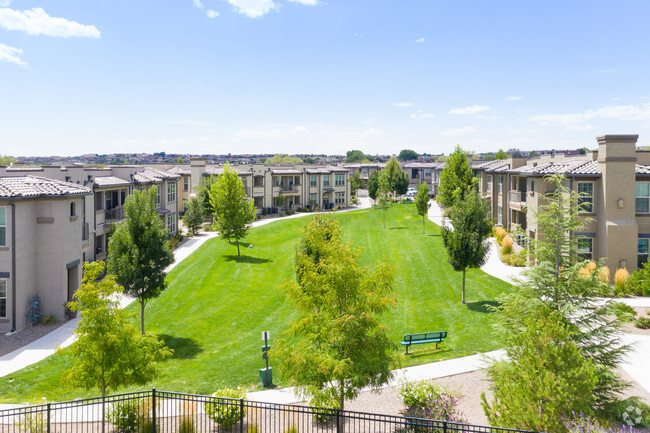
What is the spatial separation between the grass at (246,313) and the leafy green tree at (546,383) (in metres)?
2.82

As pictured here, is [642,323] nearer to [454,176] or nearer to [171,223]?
[454,176]

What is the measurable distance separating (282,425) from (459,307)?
1545 cm

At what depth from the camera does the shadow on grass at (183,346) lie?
67.7ft

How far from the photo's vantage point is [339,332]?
40.8 feet

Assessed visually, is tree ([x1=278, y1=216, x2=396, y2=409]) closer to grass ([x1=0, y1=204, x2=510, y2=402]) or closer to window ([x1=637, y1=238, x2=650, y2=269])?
grass ([x1=0, y1=204, x2=510, y2=402])

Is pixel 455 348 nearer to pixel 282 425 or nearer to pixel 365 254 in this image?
pixel 282 425

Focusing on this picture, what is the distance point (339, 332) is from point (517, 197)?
3268 centimetres

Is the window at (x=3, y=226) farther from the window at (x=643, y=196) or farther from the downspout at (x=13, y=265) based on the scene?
the window at (x=643, y=196)

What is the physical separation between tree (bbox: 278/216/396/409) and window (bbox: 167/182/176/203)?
3976 centimetres

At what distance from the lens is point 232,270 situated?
37.2 meters

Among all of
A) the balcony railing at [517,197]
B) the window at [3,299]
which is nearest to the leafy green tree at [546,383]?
the window at [3,299]

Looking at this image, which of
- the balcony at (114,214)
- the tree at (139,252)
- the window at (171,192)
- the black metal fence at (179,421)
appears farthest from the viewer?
the window at (171,192)

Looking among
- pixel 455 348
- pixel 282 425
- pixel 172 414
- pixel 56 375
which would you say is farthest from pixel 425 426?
pixel 56 375

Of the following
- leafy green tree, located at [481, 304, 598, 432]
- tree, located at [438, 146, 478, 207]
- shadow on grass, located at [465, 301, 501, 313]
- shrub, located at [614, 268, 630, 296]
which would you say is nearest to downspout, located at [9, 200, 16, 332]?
leafy green tree, located at [481, 304, 598, 432]
